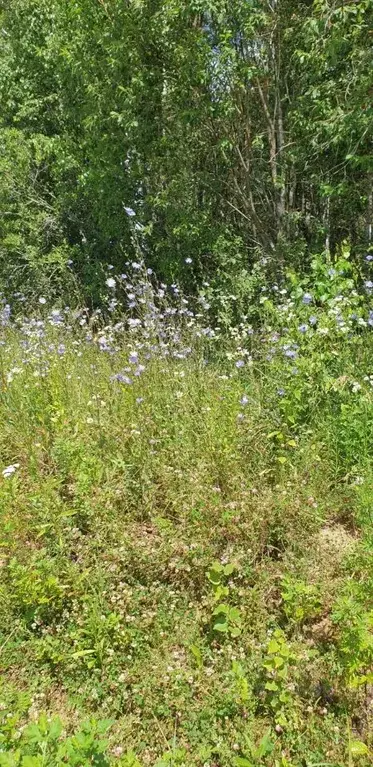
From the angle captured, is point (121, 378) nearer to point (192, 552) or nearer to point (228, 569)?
point (192, 552)

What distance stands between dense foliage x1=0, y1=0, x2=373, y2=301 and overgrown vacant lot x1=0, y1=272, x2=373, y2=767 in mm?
1568

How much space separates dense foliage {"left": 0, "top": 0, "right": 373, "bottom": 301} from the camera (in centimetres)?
398

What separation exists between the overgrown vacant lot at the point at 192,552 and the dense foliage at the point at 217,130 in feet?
5.14

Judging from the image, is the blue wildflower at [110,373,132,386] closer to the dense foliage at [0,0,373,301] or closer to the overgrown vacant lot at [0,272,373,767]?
the overgrown vacant lot at [0,272,373,767]

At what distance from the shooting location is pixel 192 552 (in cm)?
241

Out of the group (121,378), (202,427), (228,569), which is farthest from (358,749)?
(121,378)

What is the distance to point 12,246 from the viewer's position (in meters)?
7.04

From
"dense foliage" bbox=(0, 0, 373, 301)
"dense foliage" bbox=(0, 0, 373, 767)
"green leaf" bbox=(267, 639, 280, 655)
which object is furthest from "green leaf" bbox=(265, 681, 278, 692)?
"dense foliage" bbox=(0, 0, 373, 301)

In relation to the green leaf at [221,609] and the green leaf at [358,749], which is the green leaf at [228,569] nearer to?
the green leaf at [221,609]

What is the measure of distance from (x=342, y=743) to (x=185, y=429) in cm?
172

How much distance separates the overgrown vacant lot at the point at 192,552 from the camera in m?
1.86

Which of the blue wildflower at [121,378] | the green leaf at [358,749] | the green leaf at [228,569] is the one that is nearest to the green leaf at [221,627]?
the green leaf at [228,569]

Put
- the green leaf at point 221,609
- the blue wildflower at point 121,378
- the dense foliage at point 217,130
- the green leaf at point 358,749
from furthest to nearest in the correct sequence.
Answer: the dense foliage at point 217,130, the blue wildflower at point 121,378, the green leaf at point 221,609, the green leaf at point 358,749

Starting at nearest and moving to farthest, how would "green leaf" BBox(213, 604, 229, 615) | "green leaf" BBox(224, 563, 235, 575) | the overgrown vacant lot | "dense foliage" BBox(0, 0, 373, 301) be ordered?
the overgrown vacant lot → "green leaf" BBox(213, 604, 229, 615) → "green leaf" BBox(224, 563, 235, 575) → "dense foliage" BBox(0, 0, 373, 301)
